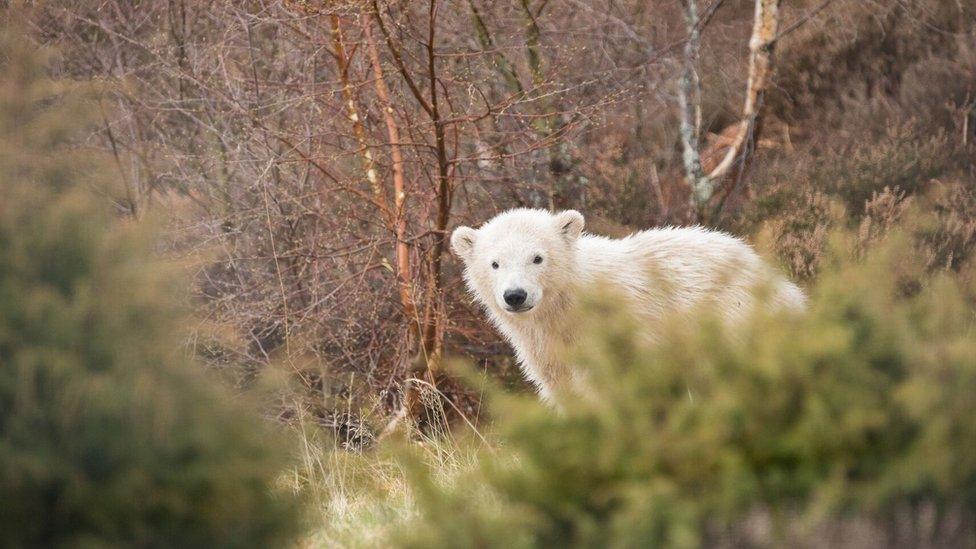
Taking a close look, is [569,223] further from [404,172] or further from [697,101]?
[697,101]

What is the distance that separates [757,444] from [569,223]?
348 cm

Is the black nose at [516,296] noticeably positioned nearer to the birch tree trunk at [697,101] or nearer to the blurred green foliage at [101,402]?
the blurred green foliage at [101,402]

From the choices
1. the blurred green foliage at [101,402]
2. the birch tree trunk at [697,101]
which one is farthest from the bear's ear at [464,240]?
the birch tree trunk at [697,101]

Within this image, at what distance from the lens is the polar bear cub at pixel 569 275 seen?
6047 mm

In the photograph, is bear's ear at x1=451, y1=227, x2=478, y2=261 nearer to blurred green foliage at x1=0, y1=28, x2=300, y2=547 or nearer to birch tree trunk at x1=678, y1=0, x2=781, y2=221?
blurred green foliage at x1=0, y1=28, x2=300, y2=547

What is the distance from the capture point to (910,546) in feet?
9.52

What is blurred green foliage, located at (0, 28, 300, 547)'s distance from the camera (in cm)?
277

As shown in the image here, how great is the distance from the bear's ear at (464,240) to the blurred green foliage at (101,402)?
3.15 meters

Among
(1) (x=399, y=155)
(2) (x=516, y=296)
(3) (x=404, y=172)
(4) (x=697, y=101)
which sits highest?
(4) (x=697, y=101)

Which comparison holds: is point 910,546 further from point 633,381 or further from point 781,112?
point 781,112

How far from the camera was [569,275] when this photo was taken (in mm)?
6211

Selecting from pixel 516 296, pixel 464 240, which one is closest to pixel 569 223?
pixel 464 240


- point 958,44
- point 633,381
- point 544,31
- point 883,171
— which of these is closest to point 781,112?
point 958,44

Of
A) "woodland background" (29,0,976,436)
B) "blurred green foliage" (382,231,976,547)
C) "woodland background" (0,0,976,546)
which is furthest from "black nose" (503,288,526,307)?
"blurred green foliage" (382,231,976,547)
